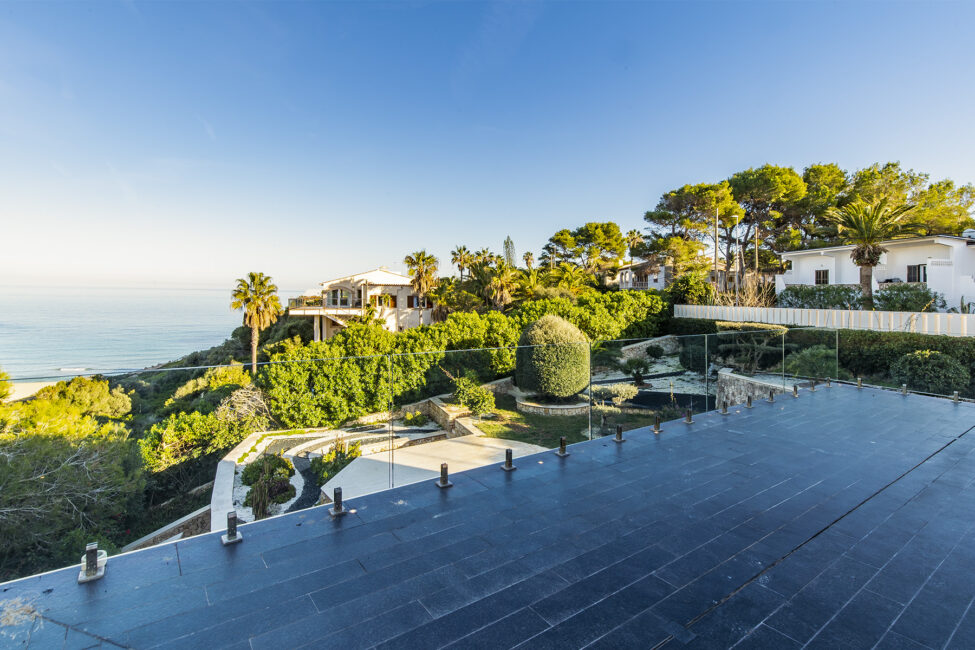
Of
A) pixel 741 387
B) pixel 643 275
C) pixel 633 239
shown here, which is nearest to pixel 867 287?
pixel 741 387

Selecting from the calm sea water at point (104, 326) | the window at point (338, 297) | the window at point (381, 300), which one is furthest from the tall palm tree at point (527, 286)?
the calm sea water at point (104, 326)

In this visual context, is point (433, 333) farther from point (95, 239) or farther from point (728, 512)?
point (95, 239)

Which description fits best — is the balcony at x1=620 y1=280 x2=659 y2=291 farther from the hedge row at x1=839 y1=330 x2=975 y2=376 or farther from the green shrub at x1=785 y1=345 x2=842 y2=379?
the green shrub at x1=785 y1=345 x2=842 y2=379

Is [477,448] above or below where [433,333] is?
below

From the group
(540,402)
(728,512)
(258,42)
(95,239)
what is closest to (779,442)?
(728,512)

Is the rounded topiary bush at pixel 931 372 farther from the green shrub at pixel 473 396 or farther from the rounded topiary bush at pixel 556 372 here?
the green shrub at pixel 473 396

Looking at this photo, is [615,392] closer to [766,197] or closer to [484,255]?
[484,255]

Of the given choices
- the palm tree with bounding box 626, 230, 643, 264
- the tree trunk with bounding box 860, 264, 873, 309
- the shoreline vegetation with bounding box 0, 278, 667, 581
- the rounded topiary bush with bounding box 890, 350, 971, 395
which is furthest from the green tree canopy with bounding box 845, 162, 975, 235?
the shoreline vegetation with bounding box 0, 278, 667, 581
